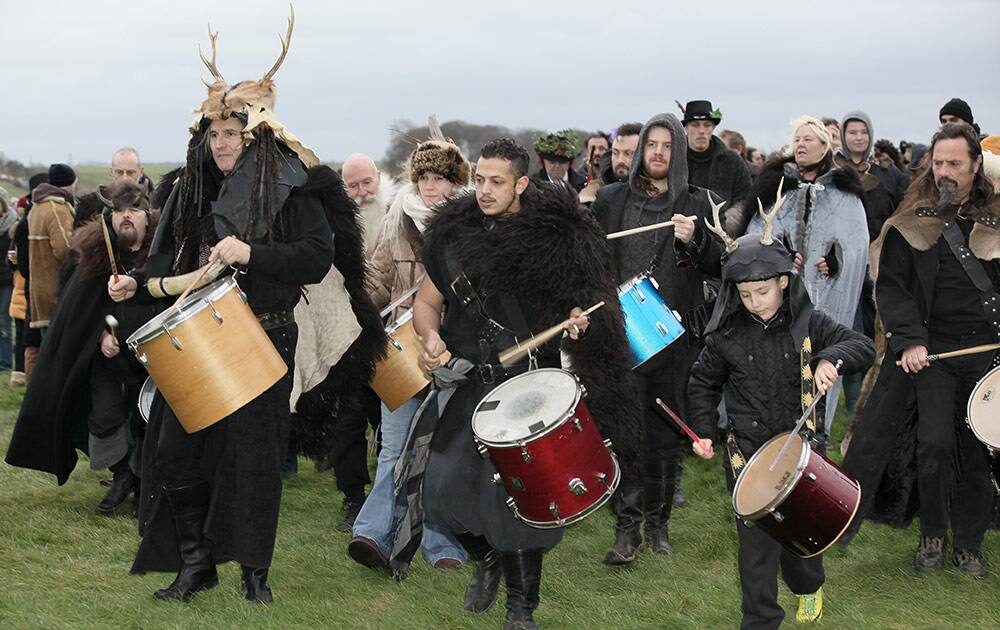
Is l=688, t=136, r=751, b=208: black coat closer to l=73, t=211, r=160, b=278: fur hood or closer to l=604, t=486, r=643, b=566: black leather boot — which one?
l=604, t=486, r=643, b=566: black leather boot

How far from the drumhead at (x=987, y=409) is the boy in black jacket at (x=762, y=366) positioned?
980 millimetres

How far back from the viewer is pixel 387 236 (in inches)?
291

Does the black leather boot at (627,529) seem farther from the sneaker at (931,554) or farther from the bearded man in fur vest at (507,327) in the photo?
the sneaker at (931,554)

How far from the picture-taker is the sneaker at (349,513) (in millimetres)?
7586

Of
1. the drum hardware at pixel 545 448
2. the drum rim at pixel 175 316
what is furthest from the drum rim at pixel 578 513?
the drum rim at pixel 175 316

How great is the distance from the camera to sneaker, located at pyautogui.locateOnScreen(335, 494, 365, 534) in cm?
759

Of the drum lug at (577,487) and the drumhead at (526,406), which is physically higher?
the drumhead at (526,406)

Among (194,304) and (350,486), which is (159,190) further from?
(350,486)

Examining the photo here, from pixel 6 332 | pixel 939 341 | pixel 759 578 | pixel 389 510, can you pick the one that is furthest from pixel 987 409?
pixel 6 332

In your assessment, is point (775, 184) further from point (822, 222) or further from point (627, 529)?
point (627, 529)

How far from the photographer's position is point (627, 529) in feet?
22.4

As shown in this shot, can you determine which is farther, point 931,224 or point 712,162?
point 712,162

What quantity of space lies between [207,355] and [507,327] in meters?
1.25

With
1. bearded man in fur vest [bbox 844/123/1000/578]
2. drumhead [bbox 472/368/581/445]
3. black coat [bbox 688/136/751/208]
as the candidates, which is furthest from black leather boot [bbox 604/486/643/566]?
black coat [bbox 688/136/751/208]
